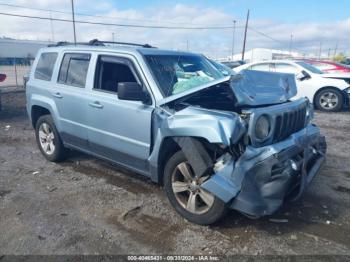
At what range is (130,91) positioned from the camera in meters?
3.72

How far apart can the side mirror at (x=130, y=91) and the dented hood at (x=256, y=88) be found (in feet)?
0.79

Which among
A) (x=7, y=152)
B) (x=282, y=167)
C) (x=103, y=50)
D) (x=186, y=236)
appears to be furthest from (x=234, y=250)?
(x=7, y=152)

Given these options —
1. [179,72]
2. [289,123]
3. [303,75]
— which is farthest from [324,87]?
[289,123]

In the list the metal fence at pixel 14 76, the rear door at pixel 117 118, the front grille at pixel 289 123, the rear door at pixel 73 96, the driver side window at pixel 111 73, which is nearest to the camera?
the front grille at pixel 289 123

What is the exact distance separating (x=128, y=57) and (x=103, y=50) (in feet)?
1.72

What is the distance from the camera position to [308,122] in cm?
428

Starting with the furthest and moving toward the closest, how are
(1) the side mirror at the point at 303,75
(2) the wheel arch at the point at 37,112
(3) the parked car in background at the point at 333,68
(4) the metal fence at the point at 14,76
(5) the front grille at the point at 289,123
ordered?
1. (4) the metal fence at the point at 14,76
2. (3) the parked car in background at the point at 333,68
3. (1) the side mirror at the point at 303,75
4. (2) the wheel arch at the point at 37,112
5. (5) the front grille at the point at 289,123

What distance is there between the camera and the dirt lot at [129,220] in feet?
10.5

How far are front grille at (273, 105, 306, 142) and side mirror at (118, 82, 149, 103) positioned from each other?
59.1 inches

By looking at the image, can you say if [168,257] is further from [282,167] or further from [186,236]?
[282,167]

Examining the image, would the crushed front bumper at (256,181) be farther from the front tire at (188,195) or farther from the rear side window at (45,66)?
the rear side window at (45,66)

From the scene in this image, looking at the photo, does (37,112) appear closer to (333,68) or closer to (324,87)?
(324,87)

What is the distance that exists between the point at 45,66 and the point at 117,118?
86.0 inches

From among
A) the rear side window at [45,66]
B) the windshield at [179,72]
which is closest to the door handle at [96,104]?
the windshield at [179,72]
